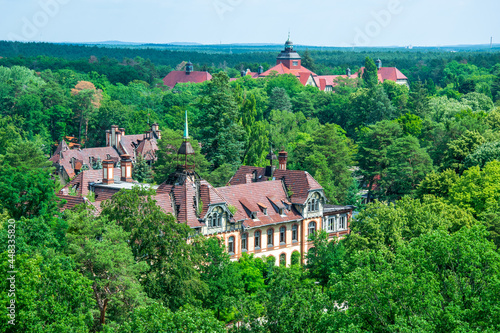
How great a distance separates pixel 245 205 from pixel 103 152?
40.4 m

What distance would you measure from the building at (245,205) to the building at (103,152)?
1001 inches

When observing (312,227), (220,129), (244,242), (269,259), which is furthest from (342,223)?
(220,129)

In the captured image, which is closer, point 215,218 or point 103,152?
point 215,218

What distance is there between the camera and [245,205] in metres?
63.9

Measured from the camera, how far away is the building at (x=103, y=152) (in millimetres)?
94000

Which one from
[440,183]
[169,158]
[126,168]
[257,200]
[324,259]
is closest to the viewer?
[324,259]

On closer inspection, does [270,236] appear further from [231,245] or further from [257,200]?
[231,245]

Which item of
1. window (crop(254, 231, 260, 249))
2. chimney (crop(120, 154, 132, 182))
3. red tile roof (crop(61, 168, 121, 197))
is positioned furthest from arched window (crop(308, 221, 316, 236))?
red tile roof (crop(61, 168, 121, 197))

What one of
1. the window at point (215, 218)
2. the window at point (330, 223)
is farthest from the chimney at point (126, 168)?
the window at point (330, 223)

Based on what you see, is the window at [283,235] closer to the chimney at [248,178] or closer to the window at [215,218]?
the window at [215,218]

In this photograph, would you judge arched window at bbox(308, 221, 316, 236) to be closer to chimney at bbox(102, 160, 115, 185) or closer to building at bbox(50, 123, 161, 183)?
chimney at bbox(102, 160, 115, 185)

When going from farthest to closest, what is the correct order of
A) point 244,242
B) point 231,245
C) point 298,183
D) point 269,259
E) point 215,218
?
1. point 298,183
2. point 244,242
3. point 231,245
4. point 269,259
5. point 215,218

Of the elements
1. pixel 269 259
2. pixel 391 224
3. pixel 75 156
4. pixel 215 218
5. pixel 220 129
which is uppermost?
pixel 220 129

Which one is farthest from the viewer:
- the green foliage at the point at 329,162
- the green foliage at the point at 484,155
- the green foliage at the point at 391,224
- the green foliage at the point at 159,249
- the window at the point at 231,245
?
the green foliage at the point at 329,162
